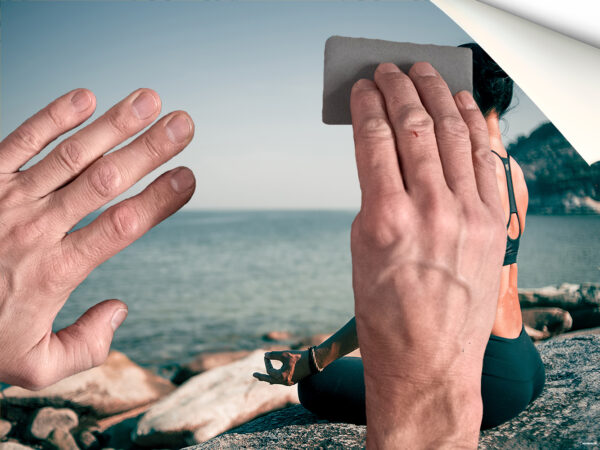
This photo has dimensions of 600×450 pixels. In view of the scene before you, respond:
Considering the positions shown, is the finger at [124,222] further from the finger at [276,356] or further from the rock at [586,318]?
the rock at [586,318]

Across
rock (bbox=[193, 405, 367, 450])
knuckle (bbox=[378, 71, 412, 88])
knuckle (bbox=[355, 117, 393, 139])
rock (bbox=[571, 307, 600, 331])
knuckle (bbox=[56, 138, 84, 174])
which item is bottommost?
rock (bbox=[571, 307, 600, 331])

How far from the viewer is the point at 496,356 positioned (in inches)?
45.6

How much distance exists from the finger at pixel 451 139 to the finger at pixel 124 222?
0.34 meters

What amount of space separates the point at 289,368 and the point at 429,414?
97cm

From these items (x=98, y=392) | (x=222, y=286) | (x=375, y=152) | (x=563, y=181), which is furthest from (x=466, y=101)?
(x=222, y=286)

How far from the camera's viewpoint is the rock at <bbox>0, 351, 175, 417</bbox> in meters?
3.08

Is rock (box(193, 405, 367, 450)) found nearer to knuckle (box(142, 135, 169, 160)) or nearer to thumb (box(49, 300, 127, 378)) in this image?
thumb (box(49, 300, 127, 378))

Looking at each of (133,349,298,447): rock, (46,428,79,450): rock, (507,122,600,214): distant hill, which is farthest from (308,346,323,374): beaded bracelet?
(507,122,600,214): distant hill

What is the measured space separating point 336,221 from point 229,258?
1567cm

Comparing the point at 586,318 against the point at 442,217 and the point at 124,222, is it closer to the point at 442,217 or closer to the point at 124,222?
the point at 442,217

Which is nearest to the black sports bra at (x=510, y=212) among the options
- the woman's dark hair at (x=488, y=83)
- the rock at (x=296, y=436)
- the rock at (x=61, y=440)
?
the woman's dark hair at (x=488, y=83)

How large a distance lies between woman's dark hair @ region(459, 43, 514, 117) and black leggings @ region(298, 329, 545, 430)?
684 mm

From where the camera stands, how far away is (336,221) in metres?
36.0

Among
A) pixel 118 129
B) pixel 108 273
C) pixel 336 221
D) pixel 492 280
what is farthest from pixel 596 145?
pixel 336 221
